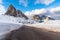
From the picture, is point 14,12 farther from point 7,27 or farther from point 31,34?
point 31,34

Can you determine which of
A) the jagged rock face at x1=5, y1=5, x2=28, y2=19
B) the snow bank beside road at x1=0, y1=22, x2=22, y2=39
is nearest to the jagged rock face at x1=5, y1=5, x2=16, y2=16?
the jagged rock face at x1=5, y1=5, x2=28, y2=19

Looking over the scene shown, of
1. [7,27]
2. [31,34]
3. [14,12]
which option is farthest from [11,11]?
[31,34]

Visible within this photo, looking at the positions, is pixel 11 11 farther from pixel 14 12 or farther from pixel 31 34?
pixel 31 34

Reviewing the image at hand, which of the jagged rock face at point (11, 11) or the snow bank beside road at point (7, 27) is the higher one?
the jagged rock face at point (11, 11)

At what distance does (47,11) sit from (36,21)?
165 millimetres

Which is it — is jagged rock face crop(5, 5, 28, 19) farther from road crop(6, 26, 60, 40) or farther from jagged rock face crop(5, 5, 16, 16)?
road crop(6, 26, 60, 40)

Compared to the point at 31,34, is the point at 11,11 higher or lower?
higher

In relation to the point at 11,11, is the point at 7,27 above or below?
below

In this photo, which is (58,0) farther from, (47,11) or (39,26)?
(39,26)

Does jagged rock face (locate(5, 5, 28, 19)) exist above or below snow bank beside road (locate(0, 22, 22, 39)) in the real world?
above

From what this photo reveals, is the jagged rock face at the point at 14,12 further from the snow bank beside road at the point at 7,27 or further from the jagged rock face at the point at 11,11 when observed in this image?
the snow bank beside road at the point at 7,27

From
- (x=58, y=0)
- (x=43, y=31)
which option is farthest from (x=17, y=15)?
(x=58, y=0)

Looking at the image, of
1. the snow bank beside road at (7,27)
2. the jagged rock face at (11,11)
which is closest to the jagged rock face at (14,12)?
the jagged rock face at (11,11)

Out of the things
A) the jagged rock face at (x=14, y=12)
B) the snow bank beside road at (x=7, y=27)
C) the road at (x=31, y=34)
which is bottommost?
the road at (x=31, y=34)
